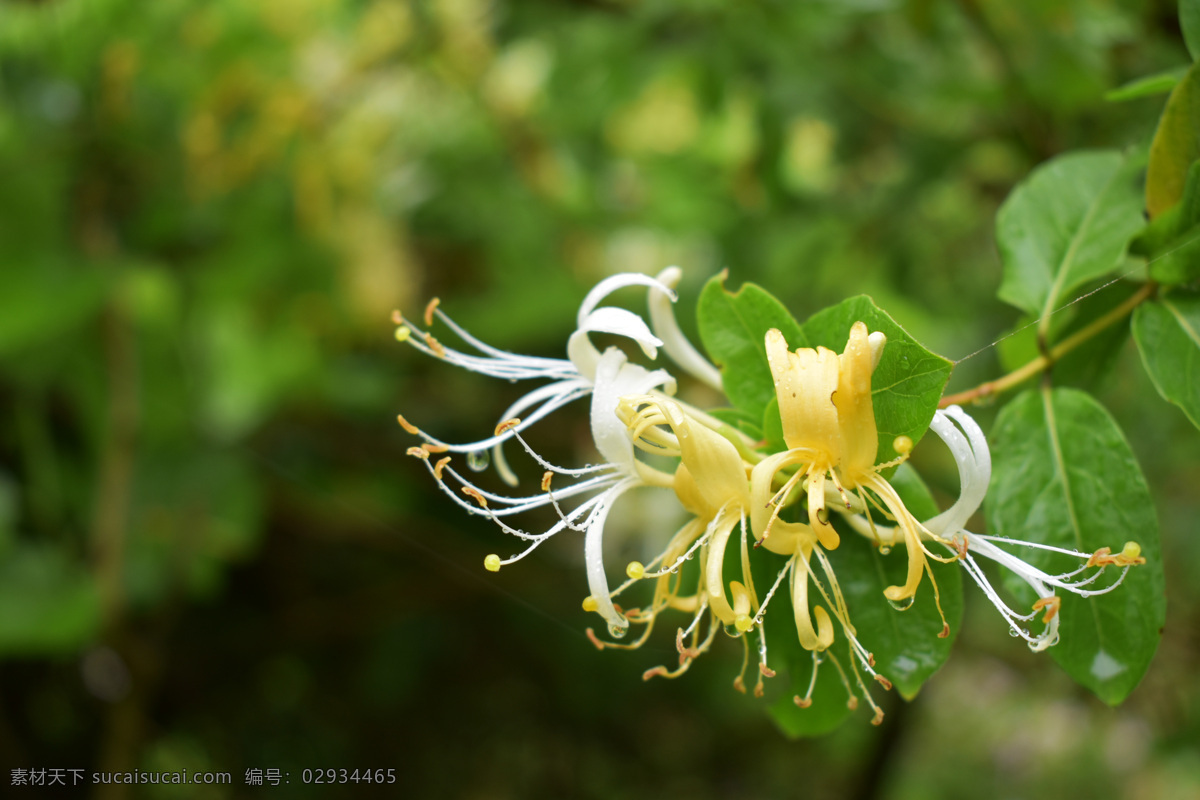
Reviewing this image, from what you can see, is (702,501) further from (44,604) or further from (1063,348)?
(44,604)

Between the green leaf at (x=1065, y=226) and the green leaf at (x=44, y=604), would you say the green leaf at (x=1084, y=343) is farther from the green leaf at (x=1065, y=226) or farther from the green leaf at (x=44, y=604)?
the green leaf at (x=44, y=604)

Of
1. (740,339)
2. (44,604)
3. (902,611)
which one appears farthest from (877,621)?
(44,604)

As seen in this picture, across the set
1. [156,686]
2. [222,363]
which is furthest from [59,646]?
[222,363]

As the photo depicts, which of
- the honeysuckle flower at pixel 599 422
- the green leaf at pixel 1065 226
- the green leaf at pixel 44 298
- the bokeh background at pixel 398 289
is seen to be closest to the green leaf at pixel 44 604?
the bokeh background at pixel 398 289

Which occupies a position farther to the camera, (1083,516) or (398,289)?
(398,289)

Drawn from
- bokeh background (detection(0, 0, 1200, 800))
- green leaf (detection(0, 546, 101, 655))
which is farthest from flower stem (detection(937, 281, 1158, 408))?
green leaf (detection(0, 546, 101, 655))

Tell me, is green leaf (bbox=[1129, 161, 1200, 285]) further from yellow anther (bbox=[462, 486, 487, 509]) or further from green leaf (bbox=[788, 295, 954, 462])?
yellow anther (bbox=[462, 486, 487, 509])

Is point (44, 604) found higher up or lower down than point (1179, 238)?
lower down
